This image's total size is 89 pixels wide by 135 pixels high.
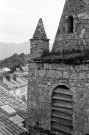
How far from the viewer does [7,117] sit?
356 inches

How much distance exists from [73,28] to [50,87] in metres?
2.28

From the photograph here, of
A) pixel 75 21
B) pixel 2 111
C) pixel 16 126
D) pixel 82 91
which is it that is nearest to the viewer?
pixel 82 91

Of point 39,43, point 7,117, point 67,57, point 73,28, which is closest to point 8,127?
point 7,117

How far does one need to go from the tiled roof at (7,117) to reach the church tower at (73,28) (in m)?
3.42

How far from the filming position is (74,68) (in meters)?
7.18

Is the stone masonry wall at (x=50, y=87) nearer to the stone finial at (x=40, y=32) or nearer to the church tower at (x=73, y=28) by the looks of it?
the church tower at (x=73, y=28)

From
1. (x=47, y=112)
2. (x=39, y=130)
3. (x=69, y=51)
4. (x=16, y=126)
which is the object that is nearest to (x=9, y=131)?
(x=16, y=126)

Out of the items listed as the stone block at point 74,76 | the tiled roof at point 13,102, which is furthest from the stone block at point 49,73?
the tiled roof at point 13,102

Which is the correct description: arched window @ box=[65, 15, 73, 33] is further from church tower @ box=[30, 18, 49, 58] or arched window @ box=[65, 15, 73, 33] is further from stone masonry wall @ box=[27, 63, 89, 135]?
stone masonry wall @ box=[27, 63, 89, 135]

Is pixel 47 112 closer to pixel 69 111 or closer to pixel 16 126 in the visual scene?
pixel 69 111

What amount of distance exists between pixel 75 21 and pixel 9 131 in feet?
15.5

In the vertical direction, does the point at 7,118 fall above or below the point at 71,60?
below

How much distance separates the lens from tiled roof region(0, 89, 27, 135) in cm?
816

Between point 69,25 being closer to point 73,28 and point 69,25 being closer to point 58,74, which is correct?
point 73,28
